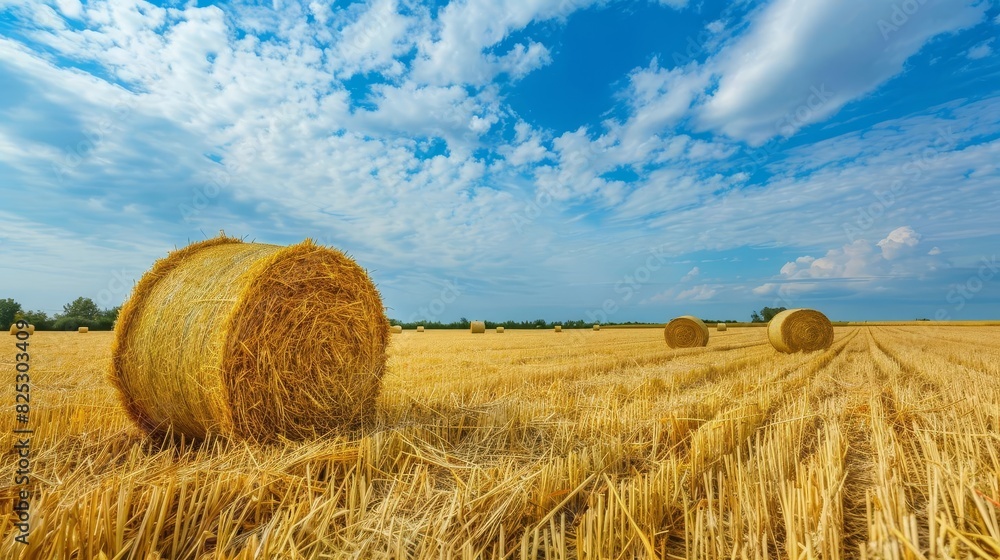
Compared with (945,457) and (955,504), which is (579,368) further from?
(955,504)

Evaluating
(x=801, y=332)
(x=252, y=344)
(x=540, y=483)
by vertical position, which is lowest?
(x=540, y=483)

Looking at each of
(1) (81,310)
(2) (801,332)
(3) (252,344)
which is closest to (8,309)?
(1) (81,310)

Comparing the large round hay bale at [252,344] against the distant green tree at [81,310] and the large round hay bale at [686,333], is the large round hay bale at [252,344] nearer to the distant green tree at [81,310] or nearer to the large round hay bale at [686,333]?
the large round hay bale at [686,333]

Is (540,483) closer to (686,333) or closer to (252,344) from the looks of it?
(252,344)

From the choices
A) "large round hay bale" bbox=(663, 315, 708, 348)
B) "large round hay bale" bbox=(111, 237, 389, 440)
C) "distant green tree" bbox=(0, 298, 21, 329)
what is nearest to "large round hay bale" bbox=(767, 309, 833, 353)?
"large round hay bale" bbox=(663, 315, 708, 348)

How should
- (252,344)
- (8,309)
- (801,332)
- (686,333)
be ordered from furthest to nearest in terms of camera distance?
(8,309) → (686,333) → (801,332) → (252,344)

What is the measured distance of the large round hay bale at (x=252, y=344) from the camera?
4371 millimetres

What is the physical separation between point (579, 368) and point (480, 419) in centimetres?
456

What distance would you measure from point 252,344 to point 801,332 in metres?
15.4

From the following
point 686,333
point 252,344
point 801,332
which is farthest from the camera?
point 686,333

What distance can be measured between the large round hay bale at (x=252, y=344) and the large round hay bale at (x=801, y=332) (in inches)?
537

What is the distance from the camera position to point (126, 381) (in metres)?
4.93

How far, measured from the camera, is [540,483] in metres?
3.06

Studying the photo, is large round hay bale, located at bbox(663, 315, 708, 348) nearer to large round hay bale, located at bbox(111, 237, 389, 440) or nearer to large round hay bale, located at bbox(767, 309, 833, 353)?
large round hay bale, located at bbox(767, 309, 833, 353)
